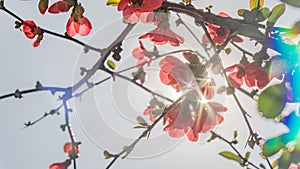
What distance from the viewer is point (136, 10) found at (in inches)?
21.9

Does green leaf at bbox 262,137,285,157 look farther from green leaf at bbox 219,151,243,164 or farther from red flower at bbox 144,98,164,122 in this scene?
red flower at bbox 144,98,164,122

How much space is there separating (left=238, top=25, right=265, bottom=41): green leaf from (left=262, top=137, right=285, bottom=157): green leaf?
127 millimetres

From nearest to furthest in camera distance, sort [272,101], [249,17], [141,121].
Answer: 1. [272,101]
2. [249,17]
3. [141,121]

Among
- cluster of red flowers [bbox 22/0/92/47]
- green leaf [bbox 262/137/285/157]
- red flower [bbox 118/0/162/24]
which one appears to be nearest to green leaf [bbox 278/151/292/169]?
green leaf [bbox 262/137/285/157]

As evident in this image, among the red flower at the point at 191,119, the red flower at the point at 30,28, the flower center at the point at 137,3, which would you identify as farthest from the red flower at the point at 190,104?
the red flower at the point at 30,28

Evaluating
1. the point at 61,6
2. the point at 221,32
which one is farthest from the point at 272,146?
the point at 61,6

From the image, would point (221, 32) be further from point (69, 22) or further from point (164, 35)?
point (69, 22)

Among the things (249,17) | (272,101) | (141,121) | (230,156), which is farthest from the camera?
(141,121)

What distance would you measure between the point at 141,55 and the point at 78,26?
14cm

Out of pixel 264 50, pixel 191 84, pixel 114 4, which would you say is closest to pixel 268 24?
pixel 264 50

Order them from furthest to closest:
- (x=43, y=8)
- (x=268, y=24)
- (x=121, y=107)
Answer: (x=121, y=107), (x=43, y=8), (x=268, y=24)

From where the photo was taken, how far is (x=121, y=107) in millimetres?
821

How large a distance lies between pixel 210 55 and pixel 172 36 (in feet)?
0.21

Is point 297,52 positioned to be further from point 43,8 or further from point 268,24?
point 43,8
